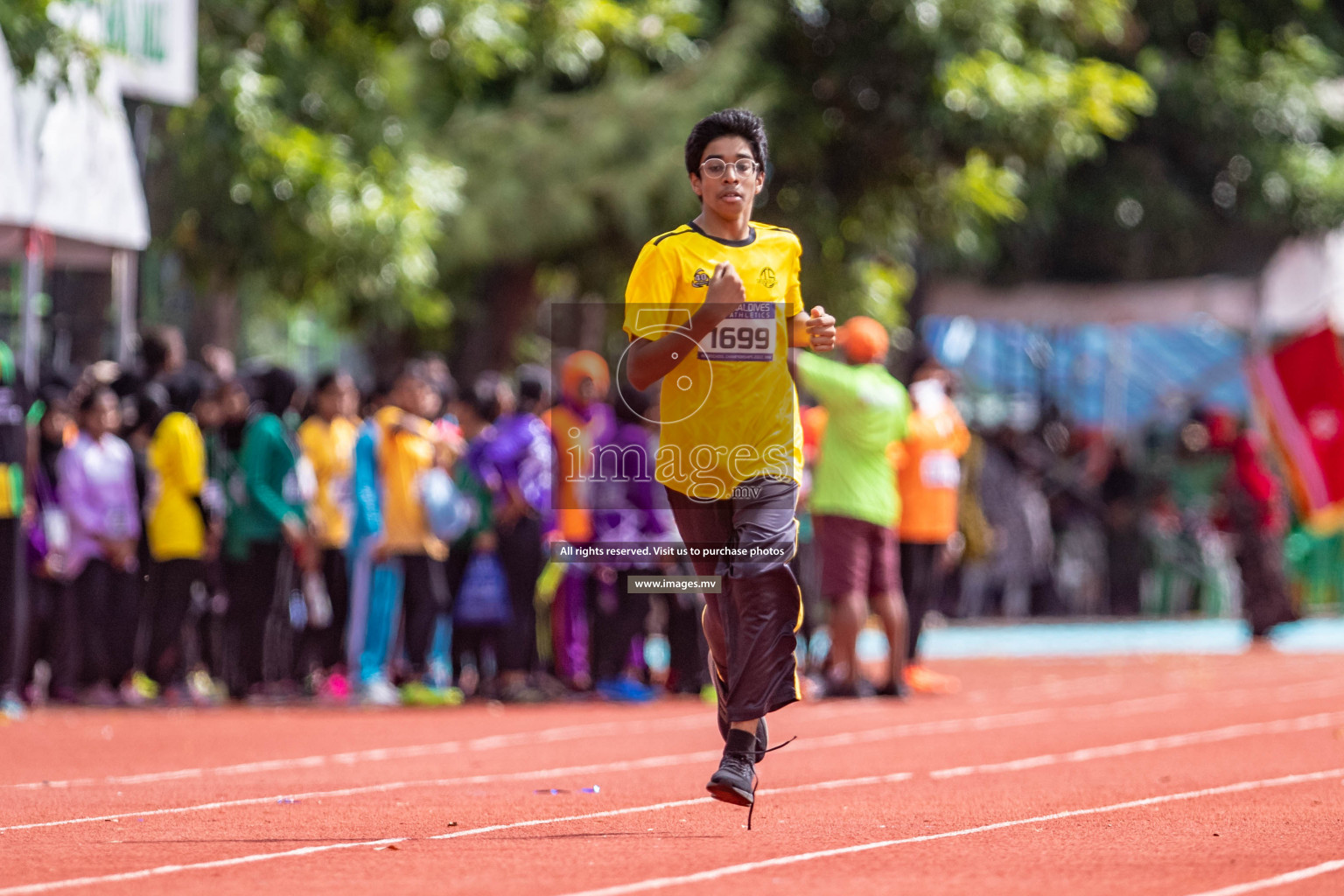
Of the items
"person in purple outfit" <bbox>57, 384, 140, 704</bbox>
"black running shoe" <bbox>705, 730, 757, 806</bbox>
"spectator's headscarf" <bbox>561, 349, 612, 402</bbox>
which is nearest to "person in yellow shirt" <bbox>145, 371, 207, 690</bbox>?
"person in purple outfit" <bbox>57, 384, 140, 704</bbox>

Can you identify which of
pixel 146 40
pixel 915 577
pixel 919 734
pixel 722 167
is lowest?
pixel 919 734

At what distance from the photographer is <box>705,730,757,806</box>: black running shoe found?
7.07m

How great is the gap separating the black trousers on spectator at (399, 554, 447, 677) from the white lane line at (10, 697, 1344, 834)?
3.21 m

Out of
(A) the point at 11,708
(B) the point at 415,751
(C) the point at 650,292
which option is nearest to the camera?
(C) the point at 650,292

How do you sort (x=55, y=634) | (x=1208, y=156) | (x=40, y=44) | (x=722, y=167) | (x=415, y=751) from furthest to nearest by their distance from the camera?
(x=1208, y=156) → (x=55, y=634) → (x=40, y=44) → (x=415, y=751) → (x=722, y=167)

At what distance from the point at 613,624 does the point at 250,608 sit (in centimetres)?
221

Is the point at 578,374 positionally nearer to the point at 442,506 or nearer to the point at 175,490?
the point at 442,506

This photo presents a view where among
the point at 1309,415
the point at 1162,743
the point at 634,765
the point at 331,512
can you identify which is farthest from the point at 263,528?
the point at 1309,415

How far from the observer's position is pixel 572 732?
12102 millimetres

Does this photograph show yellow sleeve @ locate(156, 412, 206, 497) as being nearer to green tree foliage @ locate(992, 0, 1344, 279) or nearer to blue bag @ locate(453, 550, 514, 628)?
blue bag @ locate(453, 550, 514, 628)

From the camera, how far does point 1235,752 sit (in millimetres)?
10648

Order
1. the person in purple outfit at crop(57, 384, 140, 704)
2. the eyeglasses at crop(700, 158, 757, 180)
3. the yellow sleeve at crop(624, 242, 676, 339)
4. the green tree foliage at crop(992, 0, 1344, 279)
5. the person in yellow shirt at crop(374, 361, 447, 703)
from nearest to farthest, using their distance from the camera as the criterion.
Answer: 1. the yellow sleeve at crop(624, 242, 676, 339)
2. the eyeglasses at crop(700, 158, 757, 180)
3. the person in purple outfit at crop(57, 384, 140, 704)
4. the person in yellow shirt at crop(374, 361, 447, 703)
5. the green tree foliage at crop(992, 0, 1344, 279)

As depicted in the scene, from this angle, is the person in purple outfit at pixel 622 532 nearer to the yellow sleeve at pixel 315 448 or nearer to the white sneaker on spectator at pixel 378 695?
the white sneaker on spectator at pixel 378 695

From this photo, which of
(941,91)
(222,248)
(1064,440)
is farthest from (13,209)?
(1064,440)
